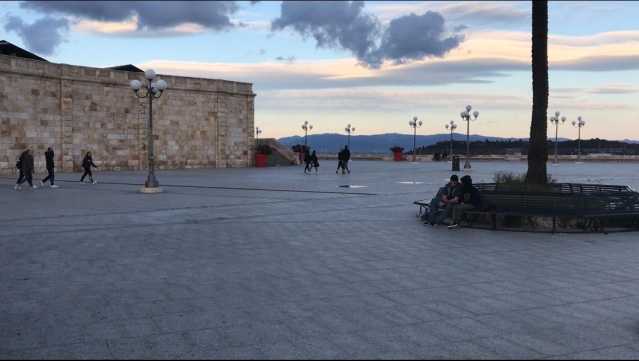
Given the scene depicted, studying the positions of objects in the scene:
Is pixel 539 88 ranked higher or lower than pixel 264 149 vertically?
higher

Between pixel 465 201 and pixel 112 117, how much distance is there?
3179 cm

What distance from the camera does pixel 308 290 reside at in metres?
7.16

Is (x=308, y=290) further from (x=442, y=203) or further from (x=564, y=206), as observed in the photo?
(x=564, y=206)

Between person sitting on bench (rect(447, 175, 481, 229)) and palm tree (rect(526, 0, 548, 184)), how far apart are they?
6.78 feet

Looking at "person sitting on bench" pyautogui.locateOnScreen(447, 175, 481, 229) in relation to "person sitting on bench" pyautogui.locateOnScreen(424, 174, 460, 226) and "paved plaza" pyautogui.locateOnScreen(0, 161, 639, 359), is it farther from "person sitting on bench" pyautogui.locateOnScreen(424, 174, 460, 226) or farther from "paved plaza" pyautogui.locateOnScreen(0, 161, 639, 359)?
"paved plaza" pyautogui.locateOnScreen(0, 161, 639, 359)

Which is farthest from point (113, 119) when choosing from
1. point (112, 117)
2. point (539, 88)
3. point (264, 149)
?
point (539, 88)

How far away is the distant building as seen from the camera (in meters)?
34.5

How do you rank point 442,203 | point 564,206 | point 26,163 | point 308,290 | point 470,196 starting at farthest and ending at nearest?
1. point 26,163
2. point 442,203
3. point 470,196
4. point 564,206
5. point 308,290

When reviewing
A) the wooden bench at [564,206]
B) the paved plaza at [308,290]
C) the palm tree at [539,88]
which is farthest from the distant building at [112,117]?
the wooden bench at [564,206]

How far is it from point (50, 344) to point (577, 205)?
9.93m

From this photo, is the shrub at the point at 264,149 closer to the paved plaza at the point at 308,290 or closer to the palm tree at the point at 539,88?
the paved plaza at the point at 308,290

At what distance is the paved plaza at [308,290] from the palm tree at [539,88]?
2.70 meters

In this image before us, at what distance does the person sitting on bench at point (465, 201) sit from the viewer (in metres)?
12.8

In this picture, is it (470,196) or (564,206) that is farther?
(470,196)
